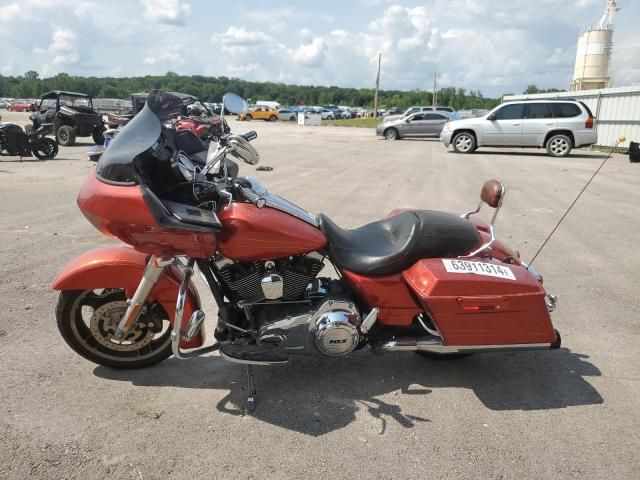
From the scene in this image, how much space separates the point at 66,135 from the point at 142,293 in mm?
17984

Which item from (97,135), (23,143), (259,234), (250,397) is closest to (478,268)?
(259,234)

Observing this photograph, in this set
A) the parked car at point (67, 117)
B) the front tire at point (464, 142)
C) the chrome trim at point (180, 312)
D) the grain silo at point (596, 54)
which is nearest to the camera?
the chrome trim at point (180, 312)

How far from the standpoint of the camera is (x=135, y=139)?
9.65 ft

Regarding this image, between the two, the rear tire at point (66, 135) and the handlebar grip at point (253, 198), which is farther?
the rear tire at point (66, 135)

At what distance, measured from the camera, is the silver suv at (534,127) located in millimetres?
16641

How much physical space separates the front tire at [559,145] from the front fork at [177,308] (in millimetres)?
16400

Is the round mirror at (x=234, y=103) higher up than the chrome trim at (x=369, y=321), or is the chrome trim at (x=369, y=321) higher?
the round mirror at (x=234, y=103)

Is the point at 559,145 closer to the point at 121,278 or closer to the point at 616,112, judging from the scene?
the point at 616,112

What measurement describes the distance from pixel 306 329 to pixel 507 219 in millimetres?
5558

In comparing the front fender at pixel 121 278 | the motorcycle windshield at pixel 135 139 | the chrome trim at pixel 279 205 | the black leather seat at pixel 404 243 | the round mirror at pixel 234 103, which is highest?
the round mirror at pixel 234 103

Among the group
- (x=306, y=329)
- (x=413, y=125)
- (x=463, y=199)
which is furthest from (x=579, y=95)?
(x=306, y=329)

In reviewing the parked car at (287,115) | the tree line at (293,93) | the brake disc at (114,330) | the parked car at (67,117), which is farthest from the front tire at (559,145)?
the tree line at (293,93)

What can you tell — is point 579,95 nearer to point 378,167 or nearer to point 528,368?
point 378,167

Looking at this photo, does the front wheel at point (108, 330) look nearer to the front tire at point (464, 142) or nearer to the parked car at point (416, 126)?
the front tire at point (464, 142)
